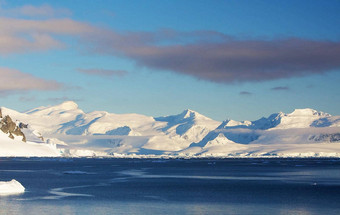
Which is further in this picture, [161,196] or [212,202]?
[161,196]

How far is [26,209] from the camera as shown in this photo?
66250 millimetres

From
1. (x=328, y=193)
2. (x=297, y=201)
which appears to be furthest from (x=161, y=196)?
(x=328, y=193)

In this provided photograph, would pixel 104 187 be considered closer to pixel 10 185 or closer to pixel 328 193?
pixel 10 185

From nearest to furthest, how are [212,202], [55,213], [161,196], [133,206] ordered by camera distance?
[55,213] → [133,206] → [212,202] → [161,196]

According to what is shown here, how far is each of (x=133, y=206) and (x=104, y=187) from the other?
1205 inches

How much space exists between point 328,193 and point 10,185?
47.3 meters

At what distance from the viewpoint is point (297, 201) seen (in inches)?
3068

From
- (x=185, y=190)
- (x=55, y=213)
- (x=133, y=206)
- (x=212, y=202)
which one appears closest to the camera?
(x=55, y=213)

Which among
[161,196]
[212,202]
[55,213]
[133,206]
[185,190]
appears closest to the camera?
[55,213]

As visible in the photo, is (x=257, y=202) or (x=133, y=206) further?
(x=257, y=202)

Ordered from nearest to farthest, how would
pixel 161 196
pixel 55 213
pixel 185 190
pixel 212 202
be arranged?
pixel 55 213, pixel 212 202, pixel 161 196, pixel 185 190

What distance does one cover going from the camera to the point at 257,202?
76.9 m

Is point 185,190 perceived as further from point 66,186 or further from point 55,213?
point 55,213

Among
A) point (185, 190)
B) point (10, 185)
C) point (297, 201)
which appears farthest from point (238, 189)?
point (10, 185)
